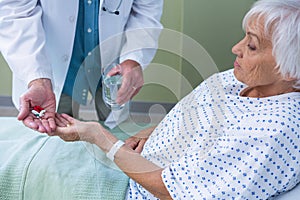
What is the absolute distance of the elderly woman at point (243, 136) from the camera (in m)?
1.13

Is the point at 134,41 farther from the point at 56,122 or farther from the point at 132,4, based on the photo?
the point at 56,122

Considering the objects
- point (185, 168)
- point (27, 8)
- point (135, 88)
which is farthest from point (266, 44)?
point (27, 8)

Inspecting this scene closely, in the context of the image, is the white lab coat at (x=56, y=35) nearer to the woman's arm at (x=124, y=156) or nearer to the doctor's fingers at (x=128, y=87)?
the doctor's fingers at (x=128, y=87)

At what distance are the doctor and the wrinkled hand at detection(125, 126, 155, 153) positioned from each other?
0.43 ft

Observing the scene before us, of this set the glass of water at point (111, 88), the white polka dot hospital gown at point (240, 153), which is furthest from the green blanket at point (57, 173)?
the glass of water at point (111, 88)

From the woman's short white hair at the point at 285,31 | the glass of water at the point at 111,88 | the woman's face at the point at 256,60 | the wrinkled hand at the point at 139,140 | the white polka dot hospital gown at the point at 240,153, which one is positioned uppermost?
the woman's short white hair at the point at 285,31

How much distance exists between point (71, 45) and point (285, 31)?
0.81 metres

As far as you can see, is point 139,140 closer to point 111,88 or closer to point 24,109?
point 111,88

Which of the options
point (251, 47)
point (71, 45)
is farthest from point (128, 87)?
point (251, 47)

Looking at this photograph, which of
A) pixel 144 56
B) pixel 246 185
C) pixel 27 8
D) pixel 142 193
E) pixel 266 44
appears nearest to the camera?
pixel 246 185

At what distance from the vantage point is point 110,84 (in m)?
1.64

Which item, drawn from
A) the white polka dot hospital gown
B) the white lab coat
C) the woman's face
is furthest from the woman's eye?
the white lab coat

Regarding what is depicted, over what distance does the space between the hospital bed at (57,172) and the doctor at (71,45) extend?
6.1 inches

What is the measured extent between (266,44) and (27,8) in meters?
0.82
